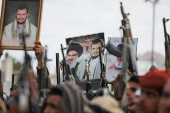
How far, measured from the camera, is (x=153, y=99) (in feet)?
13.5

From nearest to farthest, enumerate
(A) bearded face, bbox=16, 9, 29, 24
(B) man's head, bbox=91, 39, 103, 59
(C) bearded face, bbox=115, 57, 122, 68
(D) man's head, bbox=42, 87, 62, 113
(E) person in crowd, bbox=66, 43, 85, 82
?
(D) man's head, bbox=42, 87, 62, 113 < (A) bearded face, bbox=16, 9, 29, 24 < (C) bearded face, bbox=115, 57, 122, 68 < (E) person in crowd, bbox=66, 43, 85, 82 < (B) man's head, bbox=91, 39, 103, 59

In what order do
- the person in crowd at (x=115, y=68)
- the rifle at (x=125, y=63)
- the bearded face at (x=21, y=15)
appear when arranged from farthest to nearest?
1. the person in crowd at (x=115, y=68)
2. the bearded face at (x=21, y=15)
3. the rifle at (x=125, y=63)

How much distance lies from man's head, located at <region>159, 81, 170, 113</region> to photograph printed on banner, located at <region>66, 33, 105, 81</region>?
306 inches

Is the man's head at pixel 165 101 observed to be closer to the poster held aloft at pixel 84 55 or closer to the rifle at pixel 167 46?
the rifle at pixel 167 46

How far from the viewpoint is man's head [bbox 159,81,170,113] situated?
12.2 ft

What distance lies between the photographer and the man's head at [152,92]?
4102 millimetres

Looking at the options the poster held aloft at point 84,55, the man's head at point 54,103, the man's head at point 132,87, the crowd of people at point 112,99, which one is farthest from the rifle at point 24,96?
the poster held aloft at point 84,55

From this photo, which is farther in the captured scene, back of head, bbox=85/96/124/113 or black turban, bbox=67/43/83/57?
black turban, bbox=67/43/83/57

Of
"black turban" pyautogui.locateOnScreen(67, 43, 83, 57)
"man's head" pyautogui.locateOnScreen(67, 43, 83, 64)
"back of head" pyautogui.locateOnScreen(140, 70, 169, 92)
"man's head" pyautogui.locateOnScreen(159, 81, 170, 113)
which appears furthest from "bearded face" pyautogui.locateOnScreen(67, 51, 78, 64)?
"man's head" pyautogui.locateOnScreen(159, 81, 170, 113)

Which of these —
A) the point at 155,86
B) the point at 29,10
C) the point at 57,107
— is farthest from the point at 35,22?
the point at 155,86

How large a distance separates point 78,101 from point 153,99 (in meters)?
1.06

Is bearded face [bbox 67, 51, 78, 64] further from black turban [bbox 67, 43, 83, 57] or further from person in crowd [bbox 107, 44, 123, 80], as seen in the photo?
person in crowd [bbox 107, 44, 123, 80]

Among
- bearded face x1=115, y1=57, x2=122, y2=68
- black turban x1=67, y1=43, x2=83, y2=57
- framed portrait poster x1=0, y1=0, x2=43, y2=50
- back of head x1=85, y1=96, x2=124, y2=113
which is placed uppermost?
framed portrait poster x1=0, y1=0, x2=43, y2=50

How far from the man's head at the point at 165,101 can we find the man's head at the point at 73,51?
A: 8348mm
